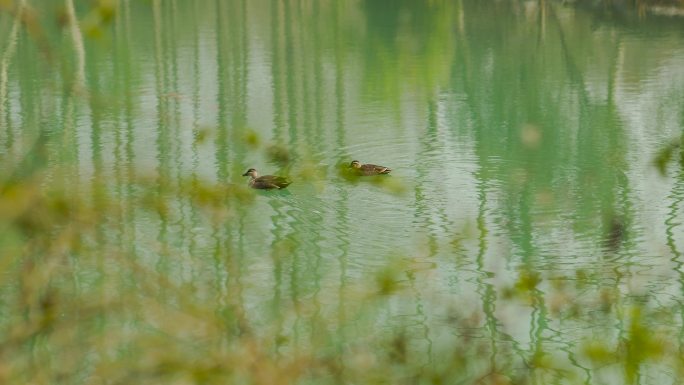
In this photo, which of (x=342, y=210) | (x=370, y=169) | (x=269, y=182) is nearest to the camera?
(x=342, y=210)

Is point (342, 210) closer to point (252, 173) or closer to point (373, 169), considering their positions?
point (373, 169)

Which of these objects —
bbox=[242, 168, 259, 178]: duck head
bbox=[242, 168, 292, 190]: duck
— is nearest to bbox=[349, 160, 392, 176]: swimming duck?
bbox=[242, 168, 292, 190]: duck

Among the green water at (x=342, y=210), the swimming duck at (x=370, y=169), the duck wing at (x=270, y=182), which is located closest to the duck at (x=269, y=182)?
the duck wing at (x=270, y=182)

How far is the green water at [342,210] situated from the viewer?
424 cm

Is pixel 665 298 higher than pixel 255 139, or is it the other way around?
pixel 255 139

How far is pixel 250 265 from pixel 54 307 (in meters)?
7.18

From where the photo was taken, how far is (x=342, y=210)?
1244cm

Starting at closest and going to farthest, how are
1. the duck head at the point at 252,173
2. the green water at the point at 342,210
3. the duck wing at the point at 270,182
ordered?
the green water at the point at 342,210
the duck wing at the point at 270,182
the duck head at the point at 252,173

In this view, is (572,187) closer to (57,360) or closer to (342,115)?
(342,115)

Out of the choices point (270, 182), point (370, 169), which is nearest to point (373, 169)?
point (370, 169)

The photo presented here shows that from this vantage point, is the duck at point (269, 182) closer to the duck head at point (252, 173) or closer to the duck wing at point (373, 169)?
the duck head at point (252, 173)

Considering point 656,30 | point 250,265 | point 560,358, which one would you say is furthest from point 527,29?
point 560,358

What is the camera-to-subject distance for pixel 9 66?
78.1 ft

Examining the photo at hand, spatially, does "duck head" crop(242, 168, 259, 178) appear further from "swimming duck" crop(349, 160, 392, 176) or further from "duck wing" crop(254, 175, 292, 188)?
"swimming duck" crop(349, 160, 392, 176)
